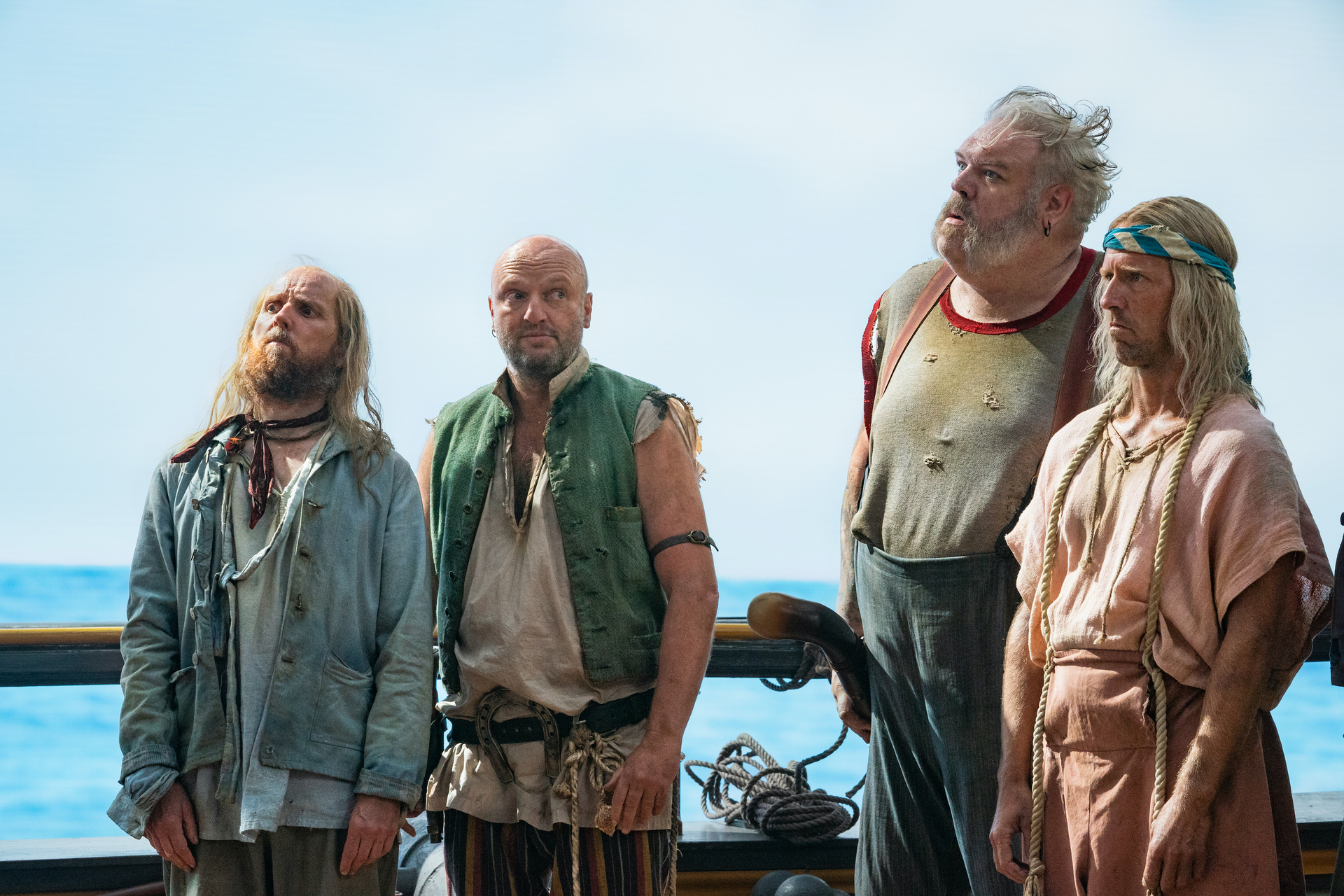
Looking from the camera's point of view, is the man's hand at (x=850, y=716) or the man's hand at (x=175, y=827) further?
the man's hand at (x=850, y=716)

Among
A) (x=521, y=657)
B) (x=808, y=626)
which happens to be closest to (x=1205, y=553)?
(x=808, y=626)

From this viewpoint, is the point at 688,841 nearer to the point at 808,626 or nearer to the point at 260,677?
the point at 808,626

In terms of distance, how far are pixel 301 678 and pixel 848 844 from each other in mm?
1654

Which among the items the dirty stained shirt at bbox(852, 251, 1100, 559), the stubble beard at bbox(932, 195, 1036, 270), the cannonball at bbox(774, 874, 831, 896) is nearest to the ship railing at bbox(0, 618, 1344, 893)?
the cannonball at bbox(774, 874, 831, 896)

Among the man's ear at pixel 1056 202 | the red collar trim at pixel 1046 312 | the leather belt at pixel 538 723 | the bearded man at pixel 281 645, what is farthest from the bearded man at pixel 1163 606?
the bearded man at pixel 281 645

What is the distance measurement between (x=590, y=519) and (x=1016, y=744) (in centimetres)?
85

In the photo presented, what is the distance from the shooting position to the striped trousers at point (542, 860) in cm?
233

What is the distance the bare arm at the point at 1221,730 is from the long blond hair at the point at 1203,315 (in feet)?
1.00

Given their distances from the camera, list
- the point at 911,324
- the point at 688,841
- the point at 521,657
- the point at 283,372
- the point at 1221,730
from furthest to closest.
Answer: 1. the point at 688,841
2. the point at 911,324
3. the point at 283,372
4. the point at 521,657
5. the point at 1221,730

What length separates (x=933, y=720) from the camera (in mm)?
2445

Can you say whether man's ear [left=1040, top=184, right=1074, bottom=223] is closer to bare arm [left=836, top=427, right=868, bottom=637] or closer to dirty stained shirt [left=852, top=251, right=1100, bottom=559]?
dirty stained shirt [left=852, top=251, right=1100, bottom=559]

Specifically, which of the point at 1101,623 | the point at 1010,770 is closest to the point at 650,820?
the point at 1010,770

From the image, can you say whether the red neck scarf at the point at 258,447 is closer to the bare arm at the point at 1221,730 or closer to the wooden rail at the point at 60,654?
the wooden rail at the point at 60,654

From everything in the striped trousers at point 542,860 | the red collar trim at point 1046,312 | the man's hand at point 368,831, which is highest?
the red collar trim at point 1046,312
